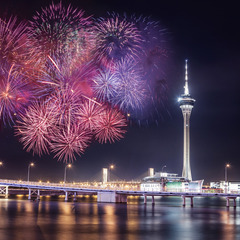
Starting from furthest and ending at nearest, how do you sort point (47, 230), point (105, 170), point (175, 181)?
1. point (105, 170)
2. point (175, 181)
3. point (47, 230)

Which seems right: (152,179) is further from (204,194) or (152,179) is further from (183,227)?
(183,227)

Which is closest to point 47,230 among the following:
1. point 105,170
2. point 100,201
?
point 100,201

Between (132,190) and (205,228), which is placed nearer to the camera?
(205,228)

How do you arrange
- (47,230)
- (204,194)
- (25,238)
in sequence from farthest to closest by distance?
1. (204,194)
2. (47,230)
3. (25,238)

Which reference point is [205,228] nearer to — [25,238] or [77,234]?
[77,234]

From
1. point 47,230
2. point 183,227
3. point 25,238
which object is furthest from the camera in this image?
point 183,227

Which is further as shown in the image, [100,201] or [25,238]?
[100,201]

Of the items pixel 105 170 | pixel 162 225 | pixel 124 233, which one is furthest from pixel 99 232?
pixel 105 170

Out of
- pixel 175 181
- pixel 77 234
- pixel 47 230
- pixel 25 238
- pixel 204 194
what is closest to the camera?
pixel 25 238
